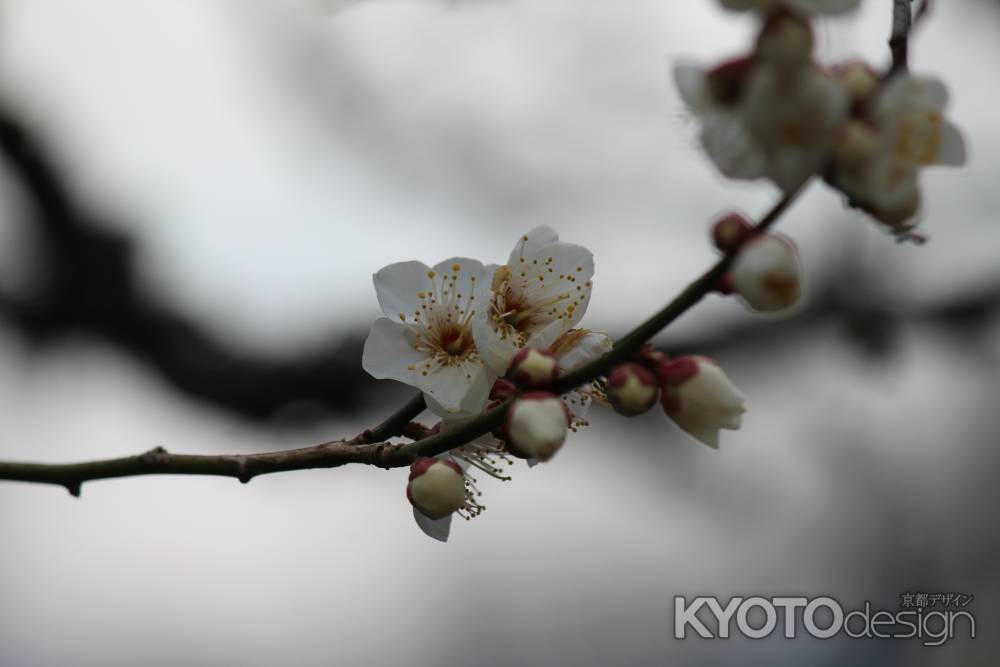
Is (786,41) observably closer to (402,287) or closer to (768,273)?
(768,273)

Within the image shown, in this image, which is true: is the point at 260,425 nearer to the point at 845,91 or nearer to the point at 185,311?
the point at 185,311

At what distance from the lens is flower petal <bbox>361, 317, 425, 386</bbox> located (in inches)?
34.2

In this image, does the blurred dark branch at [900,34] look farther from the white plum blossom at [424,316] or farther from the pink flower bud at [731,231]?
the white plum blossom at [424,316]

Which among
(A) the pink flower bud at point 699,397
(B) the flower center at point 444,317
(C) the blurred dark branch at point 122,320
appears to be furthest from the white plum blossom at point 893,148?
(C) the blurred dark branch at point 122,320

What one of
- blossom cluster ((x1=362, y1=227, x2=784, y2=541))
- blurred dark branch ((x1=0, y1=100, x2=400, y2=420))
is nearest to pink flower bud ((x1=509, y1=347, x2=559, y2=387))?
blossom cluster ((x1=362, y1=227, x2=784, y2=541))

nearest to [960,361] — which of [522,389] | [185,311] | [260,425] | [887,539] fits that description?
[887,539]

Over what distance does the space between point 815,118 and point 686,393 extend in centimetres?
20

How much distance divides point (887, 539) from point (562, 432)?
8.53ft

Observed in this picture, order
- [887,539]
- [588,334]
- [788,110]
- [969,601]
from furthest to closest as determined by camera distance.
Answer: [887,539], [969,601], [588,334], [788,110]

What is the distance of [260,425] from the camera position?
217cm

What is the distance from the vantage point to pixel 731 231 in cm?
60

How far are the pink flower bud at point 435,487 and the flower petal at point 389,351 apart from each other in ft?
0.39

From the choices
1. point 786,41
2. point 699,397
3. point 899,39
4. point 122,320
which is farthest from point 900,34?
point 122,320

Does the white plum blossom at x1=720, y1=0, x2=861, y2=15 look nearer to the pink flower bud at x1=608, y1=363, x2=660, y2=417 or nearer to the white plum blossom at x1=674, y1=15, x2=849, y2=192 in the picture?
the white plum blossom at x1=674, y1=15, x2=849, y2=192
